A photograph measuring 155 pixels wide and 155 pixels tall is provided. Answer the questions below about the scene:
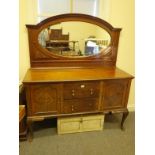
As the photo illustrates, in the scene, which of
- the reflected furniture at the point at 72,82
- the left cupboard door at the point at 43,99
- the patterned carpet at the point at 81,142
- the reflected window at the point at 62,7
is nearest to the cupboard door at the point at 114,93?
the reflected furniture at the point at 72,82

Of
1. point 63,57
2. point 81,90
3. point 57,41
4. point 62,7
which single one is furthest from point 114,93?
point 62,7

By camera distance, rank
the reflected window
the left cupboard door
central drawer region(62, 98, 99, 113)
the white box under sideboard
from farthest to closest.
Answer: the reflected window < the white box under sideboard < central drawer region(62, 98, 99, 113) < the left cupboard door

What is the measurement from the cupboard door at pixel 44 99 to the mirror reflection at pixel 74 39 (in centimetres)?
60

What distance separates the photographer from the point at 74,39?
2.38 meters

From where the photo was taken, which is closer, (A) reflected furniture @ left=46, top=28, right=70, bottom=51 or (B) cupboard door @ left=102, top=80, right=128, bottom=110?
(B) cupboard door @ left=102, top=80, right=128, bottom=110

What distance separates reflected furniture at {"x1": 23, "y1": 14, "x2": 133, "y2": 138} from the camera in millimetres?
1949

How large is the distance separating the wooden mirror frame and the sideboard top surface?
0.31 feet

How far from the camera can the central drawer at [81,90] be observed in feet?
6.48

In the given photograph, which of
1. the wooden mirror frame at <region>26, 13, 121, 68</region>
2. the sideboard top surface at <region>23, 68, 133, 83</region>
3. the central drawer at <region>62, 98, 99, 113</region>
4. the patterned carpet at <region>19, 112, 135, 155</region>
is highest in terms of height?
the wooden mirror frame at <region>26, 13, 121, 68</region>

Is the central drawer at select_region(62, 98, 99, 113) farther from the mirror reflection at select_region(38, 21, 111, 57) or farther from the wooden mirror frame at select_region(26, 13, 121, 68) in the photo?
the mirror reflection at select_region(38, 21, 111, 57)

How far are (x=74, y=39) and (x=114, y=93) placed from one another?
2.88 ft

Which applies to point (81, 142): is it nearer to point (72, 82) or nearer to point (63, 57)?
point (72, 82)

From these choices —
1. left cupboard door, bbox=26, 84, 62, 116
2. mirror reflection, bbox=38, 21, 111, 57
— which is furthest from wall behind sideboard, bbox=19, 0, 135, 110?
left cupboard door, bbox=26, 84, 62, 116
